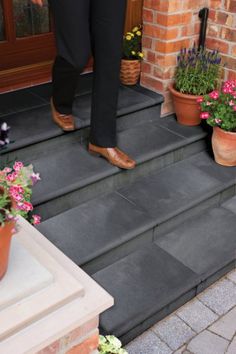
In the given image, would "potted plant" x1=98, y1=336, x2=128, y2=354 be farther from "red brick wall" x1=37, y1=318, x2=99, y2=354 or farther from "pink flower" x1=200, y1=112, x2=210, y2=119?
"pink flower" x1=200, y1=112, x2=210, y2=119

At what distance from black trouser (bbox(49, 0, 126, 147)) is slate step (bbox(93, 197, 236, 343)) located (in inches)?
26.9

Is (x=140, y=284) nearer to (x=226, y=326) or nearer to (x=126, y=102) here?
(x=226, y=326)

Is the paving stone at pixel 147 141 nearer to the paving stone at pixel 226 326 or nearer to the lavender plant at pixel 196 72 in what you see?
the lavender plant at pixel 196 72

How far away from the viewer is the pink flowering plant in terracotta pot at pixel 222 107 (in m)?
3.13

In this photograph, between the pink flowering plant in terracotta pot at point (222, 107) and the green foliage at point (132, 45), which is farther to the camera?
Result: the green foliage at point (132, 45)

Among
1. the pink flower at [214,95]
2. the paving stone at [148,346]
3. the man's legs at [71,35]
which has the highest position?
the man's legs at [71,35]

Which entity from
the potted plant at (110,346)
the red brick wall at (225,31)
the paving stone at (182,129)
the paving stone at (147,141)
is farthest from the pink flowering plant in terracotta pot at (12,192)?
the red brick wall at (225,31)

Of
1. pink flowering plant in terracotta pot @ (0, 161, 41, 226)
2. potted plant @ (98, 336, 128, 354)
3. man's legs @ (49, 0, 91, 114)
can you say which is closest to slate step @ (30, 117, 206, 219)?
man's legs @ (49, 0, 91, 114)

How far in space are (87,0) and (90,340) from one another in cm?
160

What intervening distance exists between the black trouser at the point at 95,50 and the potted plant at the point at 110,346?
3.82 feet

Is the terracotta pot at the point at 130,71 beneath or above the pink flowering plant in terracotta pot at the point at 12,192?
A: beneath

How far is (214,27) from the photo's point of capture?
133 inches

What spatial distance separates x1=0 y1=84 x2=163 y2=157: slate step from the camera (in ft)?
9.44

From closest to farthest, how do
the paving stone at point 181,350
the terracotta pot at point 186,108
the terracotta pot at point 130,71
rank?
the paving stone at point 181,350 → the terracotta pot at point 186,108 → the terracotta pot at point 130,71
